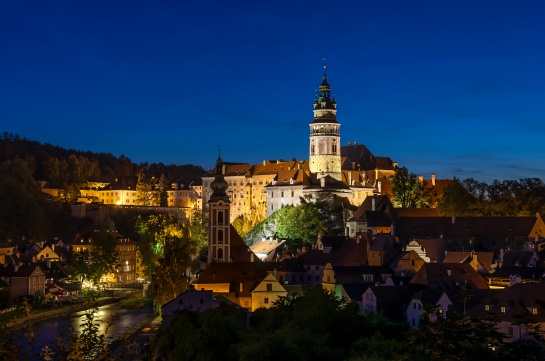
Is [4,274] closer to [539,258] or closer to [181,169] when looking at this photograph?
[539,258]

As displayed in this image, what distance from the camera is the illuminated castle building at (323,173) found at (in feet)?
276

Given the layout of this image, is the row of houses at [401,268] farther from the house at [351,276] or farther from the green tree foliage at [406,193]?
the green tree foliage at [406,193]

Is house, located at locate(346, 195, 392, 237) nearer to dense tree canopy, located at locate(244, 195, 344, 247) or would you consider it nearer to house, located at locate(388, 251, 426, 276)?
dense tree canopy, located at locate(244, 195, 344, 247)

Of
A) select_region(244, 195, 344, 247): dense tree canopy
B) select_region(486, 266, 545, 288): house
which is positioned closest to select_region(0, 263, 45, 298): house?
select_region(244, 195, 344, 247): dense tree canopy

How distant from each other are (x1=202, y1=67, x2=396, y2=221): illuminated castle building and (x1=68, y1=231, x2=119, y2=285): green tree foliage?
807 inches

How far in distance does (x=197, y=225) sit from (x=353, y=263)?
36990mm

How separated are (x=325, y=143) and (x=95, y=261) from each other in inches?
1095

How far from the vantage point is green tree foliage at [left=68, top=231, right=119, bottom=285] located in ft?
218

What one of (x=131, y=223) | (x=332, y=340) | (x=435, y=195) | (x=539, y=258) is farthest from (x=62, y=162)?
(x=332, y=340)

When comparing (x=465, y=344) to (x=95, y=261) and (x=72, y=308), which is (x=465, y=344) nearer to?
(x=72, y=308)

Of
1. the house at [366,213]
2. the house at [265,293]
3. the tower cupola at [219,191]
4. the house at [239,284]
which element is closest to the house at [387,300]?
the house at [265,293]

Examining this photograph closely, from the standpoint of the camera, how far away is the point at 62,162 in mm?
122438

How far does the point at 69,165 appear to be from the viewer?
124562mm

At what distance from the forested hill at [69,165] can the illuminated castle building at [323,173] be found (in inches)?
1165
